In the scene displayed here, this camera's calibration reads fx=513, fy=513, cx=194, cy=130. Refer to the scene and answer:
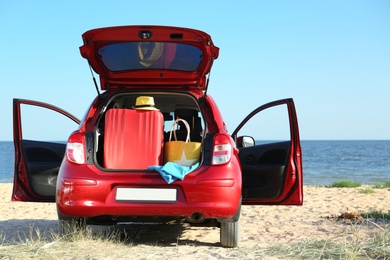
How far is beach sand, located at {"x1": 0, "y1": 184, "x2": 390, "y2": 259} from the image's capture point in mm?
4391

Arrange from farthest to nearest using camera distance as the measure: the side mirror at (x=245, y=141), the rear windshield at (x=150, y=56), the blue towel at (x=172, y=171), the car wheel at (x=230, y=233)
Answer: the side mirror at (x=245, y=141), the rear windshield at (x=150, y=56), the car wheel at (x=230, y=233), the blue towel at (x=172, y=171)

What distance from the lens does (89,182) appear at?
14.4 ft

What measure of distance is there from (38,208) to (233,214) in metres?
5.84

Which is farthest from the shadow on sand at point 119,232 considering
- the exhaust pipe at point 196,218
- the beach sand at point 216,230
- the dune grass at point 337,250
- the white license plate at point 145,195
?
the dune grass at point 337,250

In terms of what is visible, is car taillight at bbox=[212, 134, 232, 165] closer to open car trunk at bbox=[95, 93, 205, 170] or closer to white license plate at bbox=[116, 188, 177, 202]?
open car trunk at bbox=[95, 93, 205, 170]

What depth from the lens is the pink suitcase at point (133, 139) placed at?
4.74 metres

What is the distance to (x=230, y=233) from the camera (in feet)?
15.5

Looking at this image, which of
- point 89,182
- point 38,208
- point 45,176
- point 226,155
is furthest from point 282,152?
point 38,208

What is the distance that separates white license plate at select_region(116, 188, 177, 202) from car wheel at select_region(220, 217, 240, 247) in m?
0.63

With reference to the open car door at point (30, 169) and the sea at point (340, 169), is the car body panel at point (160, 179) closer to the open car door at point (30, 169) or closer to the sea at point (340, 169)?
the open car door at point (30, 169)

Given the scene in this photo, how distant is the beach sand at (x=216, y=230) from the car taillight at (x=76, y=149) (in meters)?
0.83

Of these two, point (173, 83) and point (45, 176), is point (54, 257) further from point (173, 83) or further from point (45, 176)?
point (173, 83)

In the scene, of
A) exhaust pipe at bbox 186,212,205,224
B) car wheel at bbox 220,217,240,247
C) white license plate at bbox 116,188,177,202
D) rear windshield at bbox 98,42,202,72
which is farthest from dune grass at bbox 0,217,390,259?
rear windshield at bbox 98,42,202,72

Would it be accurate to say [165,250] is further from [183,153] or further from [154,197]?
[183,153]
